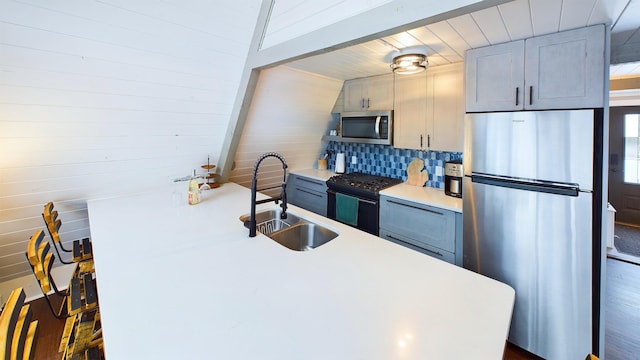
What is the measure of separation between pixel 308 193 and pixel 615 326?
2972 mm

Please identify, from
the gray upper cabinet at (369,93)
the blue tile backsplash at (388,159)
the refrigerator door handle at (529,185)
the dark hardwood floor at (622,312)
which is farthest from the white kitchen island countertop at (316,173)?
the dark hardwood floor at (622,312)

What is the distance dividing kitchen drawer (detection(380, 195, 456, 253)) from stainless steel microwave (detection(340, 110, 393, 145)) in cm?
71

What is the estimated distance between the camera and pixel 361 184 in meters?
2.94

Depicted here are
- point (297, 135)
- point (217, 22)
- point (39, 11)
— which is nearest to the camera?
point (39, 11)

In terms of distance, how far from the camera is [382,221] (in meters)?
2.71

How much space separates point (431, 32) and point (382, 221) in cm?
164

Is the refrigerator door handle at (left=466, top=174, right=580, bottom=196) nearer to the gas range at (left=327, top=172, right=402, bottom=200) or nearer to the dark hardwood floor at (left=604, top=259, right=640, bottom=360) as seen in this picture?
the gas range at (left=327, top=172, right=402, bottom=200)

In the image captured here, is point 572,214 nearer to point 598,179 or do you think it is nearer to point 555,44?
point 598,179

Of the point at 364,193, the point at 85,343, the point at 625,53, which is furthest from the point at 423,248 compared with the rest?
the point at 85,343

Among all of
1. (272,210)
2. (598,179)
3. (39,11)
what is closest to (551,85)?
(598,179)

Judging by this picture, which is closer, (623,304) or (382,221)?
(623,304)

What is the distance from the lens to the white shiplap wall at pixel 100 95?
1.51m

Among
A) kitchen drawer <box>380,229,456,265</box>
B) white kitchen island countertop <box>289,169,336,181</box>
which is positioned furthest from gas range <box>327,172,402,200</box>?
kitchen drawer <box>380,229,456,265</box>

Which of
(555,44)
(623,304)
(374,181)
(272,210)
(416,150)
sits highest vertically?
(555,44)
